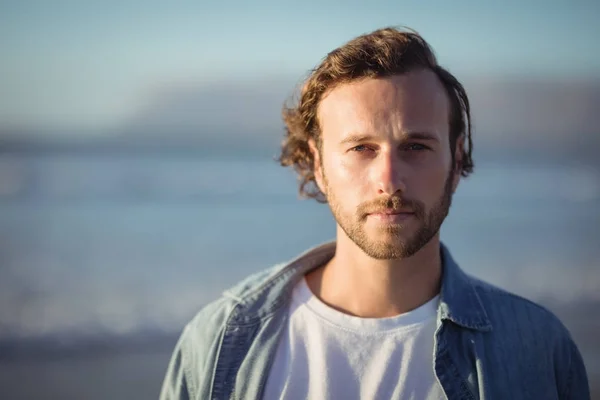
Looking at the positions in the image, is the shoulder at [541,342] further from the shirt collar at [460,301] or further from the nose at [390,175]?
the nose at [390,175]

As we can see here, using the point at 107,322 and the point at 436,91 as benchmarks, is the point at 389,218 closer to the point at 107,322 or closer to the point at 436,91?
the point at 436,91

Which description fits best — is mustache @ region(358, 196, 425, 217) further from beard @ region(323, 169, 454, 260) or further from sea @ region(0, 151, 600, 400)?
sea @ region(0, 151, 600, 400)

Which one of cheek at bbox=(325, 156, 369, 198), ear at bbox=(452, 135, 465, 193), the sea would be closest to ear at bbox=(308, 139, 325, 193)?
cheek at bbox=(325, 156, 369, 198)

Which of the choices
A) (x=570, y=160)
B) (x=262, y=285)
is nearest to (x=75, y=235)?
(x=262, y=285)

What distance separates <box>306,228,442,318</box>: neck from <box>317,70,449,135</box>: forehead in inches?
16.1

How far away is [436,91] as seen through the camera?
8.95ft

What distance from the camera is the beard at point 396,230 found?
2.62m

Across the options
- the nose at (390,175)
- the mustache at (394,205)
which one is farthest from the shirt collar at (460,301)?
the nose at (390,175)

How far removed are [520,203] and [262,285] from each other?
35.2 ft

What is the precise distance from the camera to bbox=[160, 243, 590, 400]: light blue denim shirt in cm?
252

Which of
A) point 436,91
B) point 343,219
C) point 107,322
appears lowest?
point 107,322

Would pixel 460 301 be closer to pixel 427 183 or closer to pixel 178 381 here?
pixel 427 183

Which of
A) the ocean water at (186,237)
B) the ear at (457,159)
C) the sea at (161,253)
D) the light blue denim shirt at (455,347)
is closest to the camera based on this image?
the light blue denim shirt at (455,347)

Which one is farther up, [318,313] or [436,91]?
[436,91]
